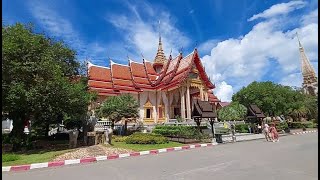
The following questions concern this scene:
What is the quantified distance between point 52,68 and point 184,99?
19.2 meters

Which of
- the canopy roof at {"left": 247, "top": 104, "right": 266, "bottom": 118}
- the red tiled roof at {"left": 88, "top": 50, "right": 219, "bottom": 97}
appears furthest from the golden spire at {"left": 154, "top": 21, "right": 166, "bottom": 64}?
the canopy roof at {"left": 247, "top": 104, "right": 266, "bottom": 118}

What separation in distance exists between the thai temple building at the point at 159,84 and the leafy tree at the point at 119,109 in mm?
8085

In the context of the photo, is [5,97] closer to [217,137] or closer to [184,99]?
[217,137]

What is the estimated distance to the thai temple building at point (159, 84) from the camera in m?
30.8

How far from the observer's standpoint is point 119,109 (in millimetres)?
21312

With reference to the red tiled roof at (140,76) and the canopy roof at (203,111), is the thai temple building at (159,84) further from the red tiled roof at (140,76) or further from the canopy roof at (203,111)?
the canopy roof at (203,111)

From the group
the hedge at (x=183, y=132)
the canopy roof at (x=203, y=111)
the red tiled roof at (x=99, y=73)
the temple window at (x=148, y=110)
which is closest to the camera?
the hedge at (x=183, y=132)

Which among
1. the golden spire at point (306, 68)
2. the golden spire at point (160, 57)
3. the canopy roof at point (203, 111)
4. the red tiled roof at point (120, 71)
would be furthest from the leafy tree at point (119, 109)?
the golden spire at point (306, 68)

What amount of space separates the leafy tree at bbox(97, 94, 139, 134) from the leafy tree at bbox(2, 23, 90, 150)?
21.4 feet

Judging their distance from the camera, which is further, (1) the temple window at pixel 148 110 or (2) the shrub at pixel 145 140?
(1) the temple window at pixel 148 110

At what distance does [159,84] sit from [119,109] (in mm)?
12410

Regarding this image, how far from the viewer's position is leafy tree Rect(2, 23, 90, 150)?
1244 centimetres

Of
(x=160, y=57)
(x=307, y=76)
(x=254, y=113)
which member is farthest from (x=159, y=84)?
(x=307, y=76)

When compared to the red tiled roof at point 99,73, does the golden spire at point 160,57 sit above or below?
above
